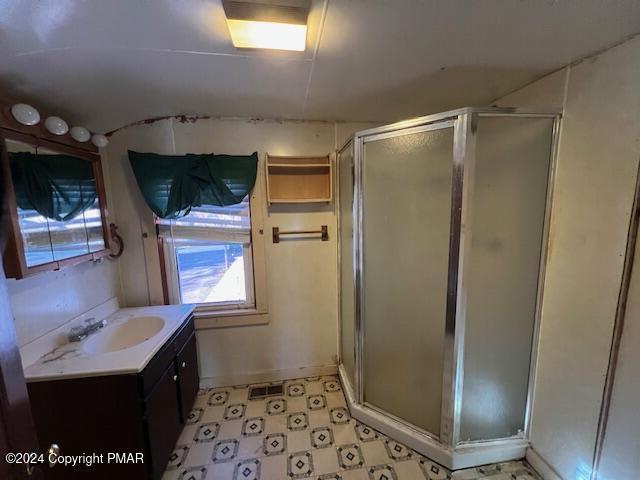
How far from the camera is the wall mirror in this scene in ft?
3.91

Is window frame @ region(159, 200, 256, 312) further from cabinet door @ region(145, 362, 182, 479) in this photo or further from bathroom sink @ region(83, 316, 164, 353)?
cabinet door @ region(145, 362, 182, 479)

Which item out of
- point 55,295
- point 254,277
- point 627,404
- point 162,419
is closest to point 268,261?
point 254,277

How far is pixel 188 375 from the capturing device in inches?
73.4

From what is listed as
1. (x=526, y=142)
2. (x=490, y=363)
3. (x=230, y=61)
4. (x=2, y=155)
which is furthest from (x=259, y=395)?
(x=526, y=142)

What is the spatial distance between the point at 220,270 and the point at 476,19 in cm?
213

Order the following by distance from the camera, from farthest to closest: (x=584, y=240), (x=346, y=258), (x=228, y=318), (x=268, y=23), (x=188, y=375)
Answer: (x=228, y=318) < (x=346, y=258) < (x=188, y=375) < (x=584, y=240) < (x=268, y=23)

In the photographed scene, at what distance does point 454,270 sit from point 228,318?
1699 mm

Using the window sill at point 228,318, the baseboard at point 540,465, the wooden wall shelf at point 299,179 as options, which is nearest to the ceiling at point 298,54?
the wooden wall shelf at point 299,179

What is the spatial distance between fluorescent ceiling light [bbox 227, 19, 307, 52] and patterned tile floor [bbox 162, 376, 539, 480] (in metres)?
2.18

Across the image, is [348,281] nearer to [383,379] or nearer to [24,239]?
[383,379]

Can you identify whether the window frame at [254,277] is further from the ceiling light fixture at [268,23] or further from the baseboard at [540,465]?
the baseboard at [540,465]

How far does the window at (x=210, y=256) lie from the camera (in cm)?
204

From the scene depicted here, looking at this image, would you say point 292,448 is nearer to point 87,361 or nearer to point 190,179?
point 87,361

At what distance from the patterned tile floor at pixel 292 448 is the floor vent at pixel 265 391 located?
0.05 metres
